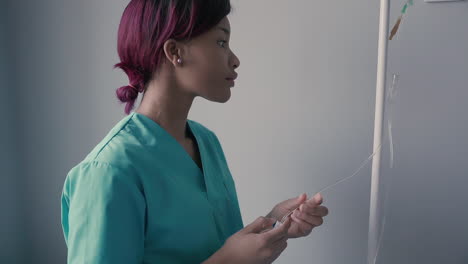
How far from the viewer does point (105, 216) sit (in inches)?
21.8

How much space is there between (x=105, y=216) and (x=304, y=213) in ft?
1.17

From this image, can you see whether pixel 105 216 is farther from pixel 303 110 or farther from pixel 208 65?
pixel 303 110

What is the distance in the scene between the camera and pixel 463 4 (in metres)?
0.86

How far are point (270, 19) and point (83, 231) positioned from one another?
0.67 meters

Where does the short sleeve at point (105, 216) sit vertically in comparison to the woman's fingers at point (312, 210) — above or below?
above

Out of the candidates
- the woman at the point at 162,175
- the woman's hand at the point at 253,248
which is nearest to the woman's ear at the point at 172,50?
the woman at the point at 162,175

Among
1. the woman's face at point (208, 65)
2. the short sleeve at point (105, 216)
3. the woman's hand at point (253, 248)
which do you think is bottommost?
the woman's hand at point (253, 248)

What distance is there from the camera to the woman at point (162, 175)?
0.57m

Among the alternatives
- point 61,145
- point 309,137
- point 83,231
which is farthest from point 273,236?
point 61,145

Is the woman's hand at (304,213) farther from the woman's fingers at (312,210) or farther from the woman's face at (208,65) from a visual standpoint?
the woman's face at (208,65)

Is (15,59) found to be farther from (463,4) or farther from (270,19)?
(463,4)

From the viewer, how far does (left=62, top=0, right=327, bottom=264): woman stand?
0.57 metres

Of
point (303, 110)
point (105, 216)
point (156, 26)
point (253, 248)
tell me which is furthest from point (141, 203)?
point (303, 110)

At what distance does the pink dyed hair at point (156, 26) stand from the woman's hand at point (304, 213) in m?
0.35
